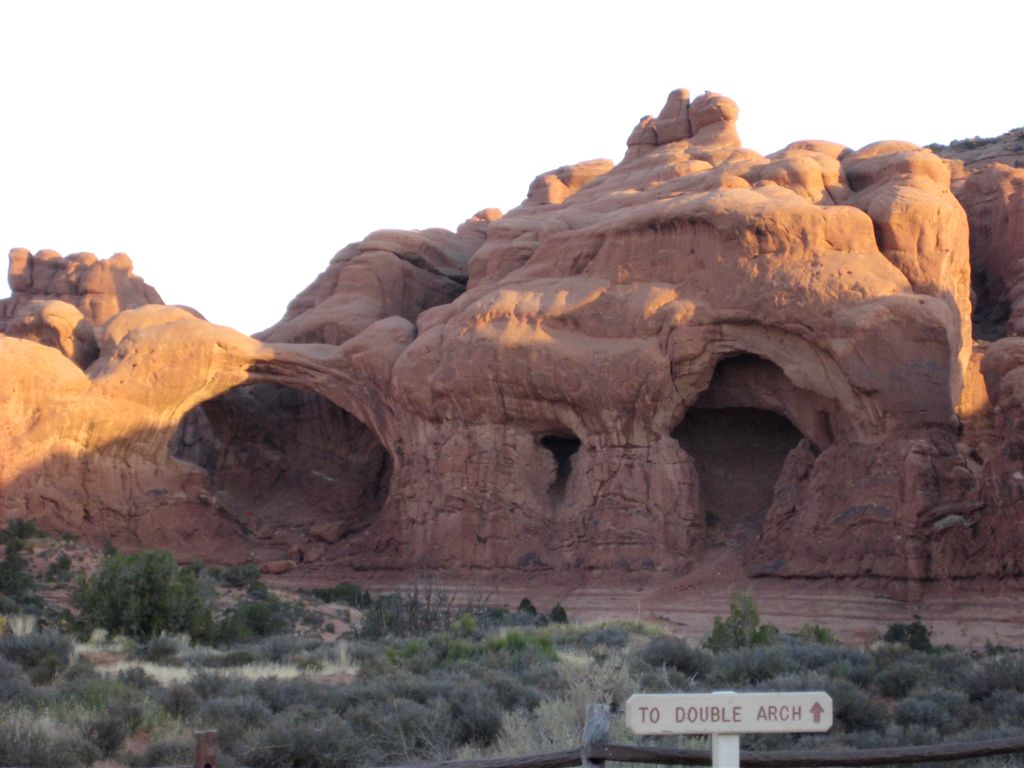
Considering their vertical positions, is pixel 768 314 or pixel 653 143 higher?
pixel 653 143

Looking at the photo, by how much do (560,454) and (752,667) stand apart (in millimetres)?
20249

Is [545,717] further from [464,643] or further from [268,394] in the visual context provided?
[268,394]

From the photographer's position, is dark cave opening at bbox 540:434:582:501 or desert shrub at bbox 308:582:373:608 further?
dark cave opening at bbox 540:434:582:501

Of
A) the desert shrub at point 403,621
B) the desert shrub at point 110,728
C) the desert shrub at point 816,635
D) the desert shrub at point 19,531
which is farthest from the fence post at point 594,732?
the desert shrub at point 19,531

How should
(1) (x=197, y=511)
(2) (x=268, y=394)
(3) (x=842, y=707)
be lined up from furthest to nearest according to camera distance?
1. (2) (x=268, y=394)
2. (1) (x=197, y=511)
3. (3) (x=842, y=707)

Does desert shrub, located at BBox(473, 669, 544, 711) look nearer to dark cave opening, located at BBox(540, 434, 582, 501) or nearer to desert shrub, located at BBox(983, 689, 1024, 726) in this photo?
desert shrub, located at BBox(983, 689, 1024, 726)

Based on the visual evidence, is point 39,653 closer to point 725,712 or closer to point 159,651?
point 159,651

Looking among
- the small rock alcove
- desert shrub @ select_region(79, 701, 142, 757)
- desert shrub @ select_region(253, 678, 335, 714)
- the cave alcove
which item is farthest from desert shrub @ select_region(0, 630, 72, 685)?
the small rock alcove

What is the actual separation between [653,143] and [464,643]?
27.9 metres

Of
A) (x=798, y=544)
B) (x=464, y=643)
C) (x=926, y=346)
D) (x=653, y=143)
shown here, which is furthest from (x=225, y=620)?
(x=653, y=143)

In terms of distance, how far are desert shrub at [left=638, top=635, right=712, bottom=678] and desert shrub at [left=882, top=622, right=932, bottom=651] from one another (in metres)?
8.64

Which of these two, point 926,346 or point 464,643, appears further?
point 926,346

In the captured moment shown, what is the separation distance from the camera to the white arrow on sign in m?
6.09

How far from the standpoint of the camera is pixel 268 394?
4225 cm
